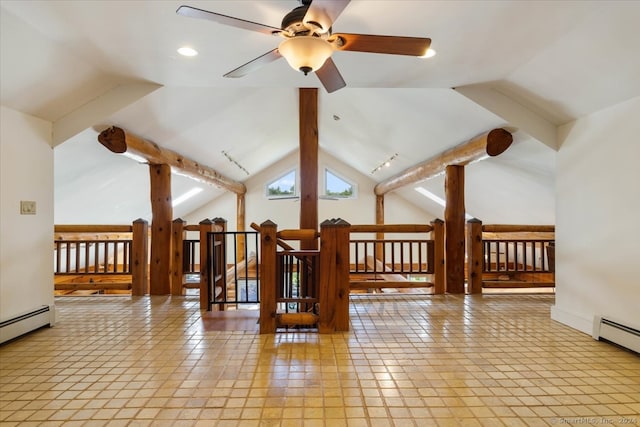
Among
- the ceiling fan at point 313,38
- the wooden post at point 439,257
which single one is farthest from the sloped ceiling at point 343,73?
the wooden post at point 439,257

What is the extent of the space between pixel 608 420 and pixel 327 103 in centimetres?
574

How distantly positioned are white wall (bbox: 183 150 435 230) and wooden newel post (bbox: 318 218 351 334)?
6824 mm

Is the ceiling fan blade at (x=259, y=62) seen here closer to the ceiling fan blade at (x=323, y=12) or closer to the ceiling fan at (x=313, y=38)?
the ceiling fan at (x=313, y=38)

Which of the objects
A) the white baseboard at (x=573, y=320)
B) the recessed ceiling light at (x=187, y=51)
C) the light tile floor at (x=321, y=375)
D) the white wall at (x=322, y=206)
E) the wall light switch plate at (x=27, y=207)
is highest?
the recessed ceiling light at (x=187, y=51)

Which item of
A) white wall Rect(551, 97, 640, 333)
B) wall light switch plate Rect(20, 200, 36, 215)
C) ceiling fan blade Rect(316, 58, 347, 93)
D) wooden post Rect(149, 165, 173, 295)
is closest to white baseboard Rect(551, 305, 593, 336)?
white wall Rect(551, 97, 640, 333)

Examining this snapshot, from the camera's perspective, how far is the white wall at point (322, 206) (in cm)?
1002

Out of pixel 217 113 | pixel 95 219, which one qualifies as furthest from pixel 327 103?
pixel 95 219

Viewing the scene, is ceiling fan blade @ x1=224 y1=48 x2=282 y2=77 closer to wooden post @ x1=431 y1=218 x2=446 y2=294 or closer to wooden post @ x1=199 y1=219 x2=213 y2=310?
wooden post @ x1=199 y1=219 x2=213 y2=310

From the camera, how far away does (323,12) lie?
1.65 m

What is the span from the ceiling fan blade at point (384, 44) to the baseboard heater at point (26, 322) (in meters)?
3.37

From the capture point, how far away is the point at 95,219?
6555 millimetres

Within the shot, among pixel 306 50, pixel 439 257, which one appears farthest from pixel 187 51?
pixel 439 257

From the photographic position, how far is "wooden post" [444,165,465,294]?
4719 mm

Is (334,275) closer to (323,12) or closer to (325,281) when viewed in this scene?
(325,281)
